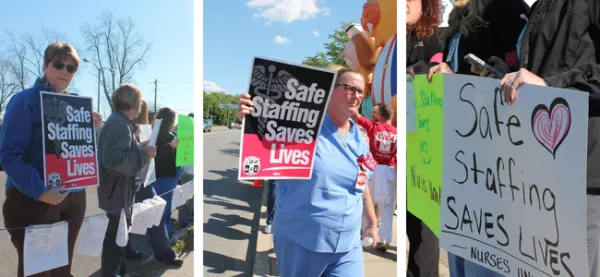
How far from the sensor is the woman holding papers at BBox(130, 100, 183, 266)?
2010 millimetres

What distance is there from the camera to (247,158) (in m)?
1.72

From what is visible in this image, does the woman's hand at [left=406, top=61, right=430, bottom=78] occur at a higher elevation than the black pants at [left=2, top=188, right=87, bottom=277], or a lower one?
higher

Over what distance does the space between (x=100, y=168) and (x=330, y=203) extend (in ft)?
3.18

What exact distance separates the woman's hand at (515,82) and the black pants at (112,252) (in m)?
1.65

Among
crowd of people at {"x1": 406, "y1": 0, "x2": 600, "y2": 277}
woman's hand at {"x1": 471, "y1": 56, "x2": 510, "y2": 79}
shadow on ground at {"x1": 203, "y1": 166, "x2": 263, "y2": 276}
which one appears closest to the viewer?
crowd of people at {"x1": 406, "y1": 0, "x2": 600, "y2": 277}

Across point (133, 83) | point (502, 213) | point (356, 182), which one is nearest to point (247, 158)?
point (356, 182)

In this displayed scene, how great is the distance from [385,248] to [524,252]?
171 centimetres

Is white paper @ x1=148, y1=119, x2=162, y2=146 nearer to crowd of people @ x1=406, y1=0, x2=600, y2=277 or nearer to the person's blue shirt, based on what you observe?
the person's blue shirt

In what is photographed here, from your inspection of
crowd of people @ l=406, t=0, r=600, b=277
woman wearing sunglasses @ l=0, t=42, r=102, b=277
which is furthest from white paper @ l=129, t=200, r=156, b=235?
crowd of people @ l=406, t=0, r=600, b=277

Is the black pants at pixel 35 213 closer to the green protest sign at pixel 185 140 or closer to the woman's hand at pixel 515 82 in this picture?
the green protest sign at pixel 185 140

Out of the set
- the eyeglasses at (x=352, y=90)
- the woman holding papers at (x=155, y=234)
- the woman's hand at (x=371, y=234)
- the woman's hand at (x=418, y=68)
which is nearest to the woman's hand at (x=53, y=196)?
the woman holding papers at (x=155, y=234)

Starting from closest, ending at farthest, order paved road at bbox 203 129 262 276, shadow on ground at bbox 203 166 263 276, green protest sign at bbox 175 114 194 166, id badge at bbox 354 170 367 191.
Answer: id badge at bbox 354 170 367 191, green protest sign at bbox 175 114 194 166, paved road at bbox 203 129 262 276, shadow on ground at bbox 203 166 263 276

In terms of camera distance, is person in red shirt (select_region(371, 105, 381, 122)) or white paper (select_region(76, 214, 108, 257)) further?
person in red shirt (select_region(371, 105, 381, 122))

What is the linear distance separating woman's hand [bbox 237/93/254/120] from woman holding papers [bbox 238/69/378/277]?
34cm
